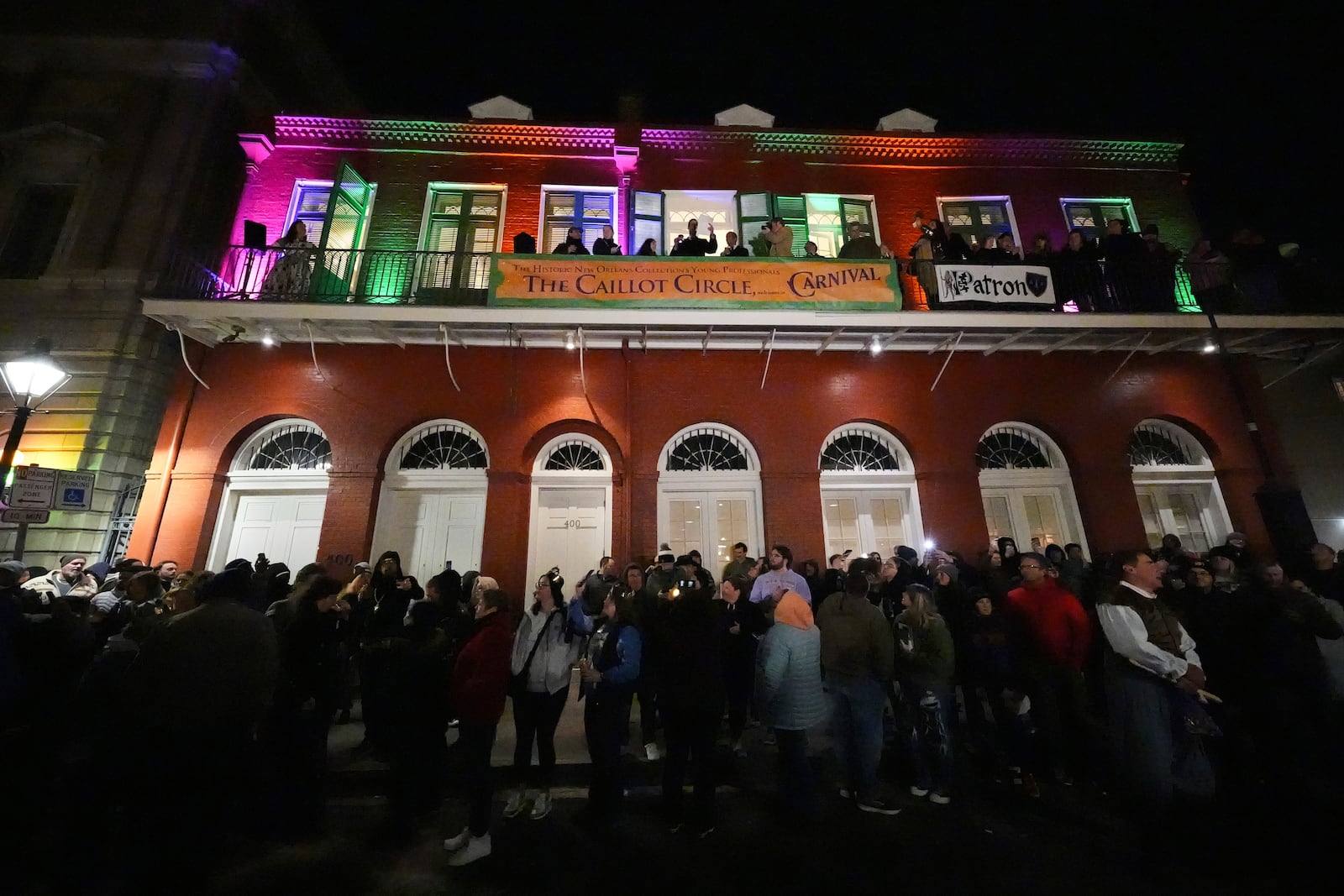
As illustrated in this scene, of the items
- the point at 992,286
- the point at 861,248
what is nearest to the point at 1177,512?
the point at 992,286

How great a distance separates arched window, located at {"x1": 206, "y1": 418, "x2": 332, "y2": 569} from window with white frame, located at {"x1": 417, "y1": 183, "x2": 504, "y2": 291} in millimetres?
3761

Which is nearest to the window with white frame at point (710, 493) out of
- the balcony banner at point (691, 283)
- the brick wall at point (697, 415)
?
the brick wall at point (697, 415)

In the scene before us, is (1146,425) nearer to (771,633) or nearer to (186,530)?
(771,633)

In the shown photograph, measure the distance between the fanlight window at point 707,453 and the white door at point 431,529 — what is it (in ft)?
10.8

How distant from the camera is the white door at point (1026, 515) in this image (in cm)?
872

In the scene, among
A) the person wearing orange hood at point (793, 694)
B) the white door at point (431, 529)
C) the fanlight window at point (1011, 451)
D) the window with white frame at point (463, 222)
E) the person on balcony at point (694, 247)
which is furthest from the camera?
the window with white frame at point (463, 222)

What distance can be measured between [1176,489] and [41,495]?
54.1ft

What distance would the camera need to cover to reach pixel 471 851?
3.38m

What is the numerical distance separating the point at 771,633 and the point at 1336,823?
13.0 ft

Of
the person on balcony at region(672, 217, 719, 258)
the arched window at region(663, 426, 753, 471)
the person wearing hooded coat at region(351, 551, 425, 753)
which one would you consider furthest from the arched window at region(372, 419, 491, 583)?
the person on balcony at region(672, 217, 719, 258)

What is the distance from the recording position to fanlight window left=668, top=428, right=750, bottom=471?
8859 millimetres

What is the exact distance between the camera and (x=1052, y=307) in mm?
8344

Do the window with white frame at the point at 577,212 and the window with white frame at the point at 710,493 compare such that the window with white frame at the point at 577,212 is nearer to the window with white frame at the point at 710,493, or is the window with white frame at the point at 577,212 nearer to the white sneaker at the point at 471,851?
the window with white frame at the point at 710,493

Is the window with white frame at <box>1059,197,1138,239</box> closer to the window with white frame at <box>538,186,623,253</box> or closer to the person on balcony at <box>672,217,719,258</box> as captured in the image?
the person on balcony at <box>672,217,719,258</box>
